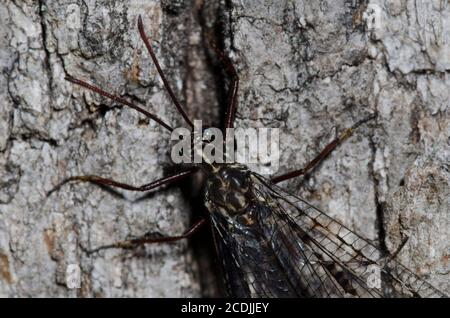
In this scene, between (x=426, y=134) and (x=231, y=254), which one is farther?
(x=231, y=254)

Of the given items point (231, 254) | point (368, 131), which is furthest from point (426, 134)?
point (231, 254)

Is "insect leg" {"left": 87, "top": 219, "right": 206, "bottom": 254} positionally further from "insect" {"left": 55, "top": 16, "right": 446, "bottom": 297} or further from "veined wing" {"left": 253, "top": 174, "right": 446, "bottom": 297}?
"veined wing" {"left": 253, "top": 174, "right": 446, "bottom": 297}

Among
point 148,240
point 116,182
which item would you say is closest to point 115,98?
point 116,182

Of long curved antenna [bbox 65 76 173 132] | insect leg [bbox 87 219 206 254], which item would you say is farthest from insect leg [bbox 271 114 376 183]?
long curved antenna [bbox 65 76 173 132]

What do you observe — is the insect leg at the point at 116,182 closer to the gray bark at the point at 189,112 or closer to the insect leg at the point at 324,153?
the gray bark at the point at 189,112

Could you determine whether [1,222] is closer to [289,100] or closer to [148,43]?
[148,43]

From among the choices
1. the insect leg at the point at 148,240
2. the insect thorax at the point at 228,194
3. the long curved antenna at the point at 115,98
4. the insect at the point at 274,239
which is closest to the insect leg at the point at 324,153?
the insect at the point at 274,239

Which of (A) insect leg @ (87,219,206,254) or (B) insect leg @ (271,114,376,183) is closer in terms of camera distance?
(B) insect leg @ (271,114,376,183)

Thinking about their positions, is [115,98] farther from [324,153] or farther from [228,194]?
[324,153]
